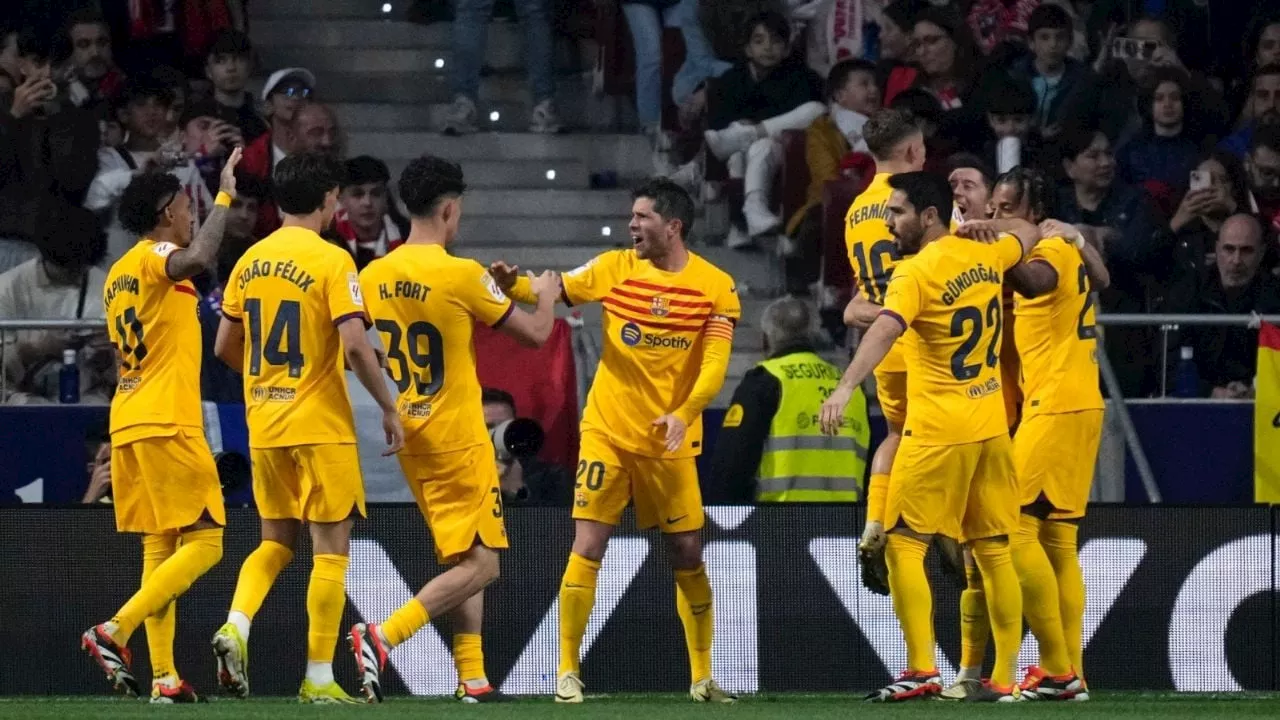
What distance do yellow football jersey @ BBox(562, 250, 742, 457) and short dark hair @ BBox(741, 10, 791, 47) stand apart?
18.9 feet

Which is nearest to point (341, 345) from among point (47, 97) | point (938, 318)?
point (938, 318)

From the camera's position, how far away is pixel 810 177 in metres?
14.6

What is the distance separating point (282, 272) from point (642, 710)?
2.21 m

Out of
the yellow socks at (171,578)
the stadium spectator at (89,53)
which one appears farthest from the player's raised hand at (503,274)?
the stadium spectator at (89,53)

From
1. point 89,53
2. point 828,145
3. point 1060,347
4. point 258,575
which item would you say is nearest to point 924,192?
point 1060,347

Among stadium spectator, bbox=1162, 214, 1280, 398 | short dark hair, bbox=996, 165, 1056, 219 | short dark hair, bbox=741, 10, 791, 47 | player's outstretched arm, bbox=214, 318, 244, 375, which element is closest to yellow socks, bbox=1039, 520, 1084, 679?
short dark hair, bbox=996, 165, 1056, 219

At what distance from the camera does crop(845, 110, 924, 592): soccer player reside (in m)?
9.75

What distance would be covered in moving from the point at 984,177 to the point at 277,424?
3230mm

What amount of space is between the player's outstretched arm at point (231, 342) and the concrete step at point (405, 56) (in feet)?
22.6

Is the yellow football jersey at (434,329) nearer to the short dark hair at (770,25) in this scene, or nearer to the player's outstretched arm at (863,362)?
the player's outstretched arm at (863,362)

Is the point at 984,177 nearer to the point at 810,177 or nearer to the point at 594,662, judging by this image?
Result: the point at 594,662

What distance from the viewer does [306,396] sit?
9.03 metres

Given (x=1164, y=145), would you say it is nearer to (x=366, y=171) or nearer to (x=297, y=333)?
(x=366, y=171)

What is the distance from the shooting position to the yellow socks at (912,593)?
910cm
